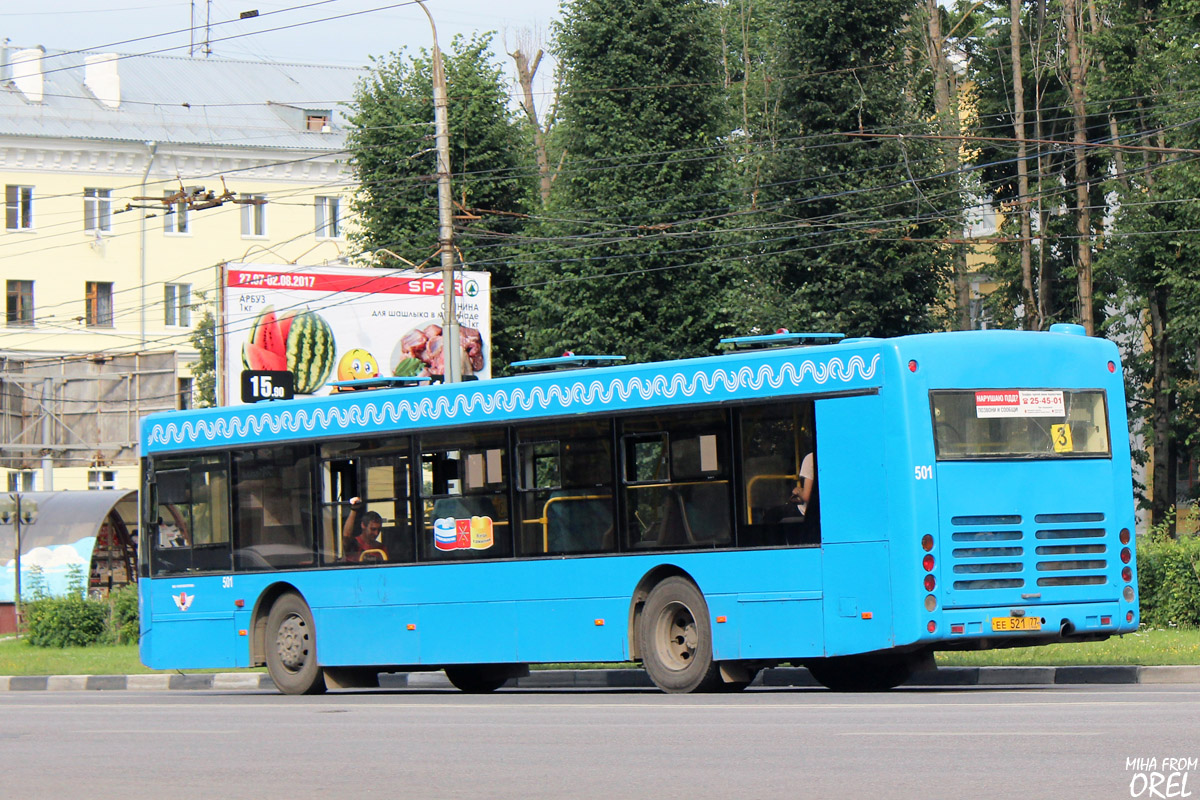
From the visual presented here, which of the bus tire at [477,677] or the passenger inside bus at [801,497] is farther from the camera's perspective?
the bus tire at [477,677]

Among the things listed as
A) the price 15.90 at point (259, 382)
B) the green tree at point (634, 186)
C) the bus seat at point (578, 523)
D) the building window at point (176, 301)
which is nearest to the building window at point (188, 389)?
the building window at point (176, 301)

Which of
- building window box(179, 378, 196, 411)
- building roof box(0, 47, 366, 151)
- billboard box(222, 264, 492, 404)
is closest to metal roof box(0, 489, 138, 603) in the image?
billboard box(222, 264, 492, 404)

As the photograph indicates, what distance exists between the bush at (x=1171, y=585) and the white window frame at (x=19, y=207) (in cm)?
5257

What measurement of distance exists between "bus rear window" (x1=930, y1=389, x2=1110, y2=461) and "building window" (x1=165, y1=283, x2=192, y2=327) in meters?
58.4

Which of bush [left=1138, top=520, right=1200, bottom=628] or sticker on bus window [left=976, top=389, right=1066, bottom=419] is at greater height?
sticker on bus window [left=976, top=389, right=1066, bottom=419]

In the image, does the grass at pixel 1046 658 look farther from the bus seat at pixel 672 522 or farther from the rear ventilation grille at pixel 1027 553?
the bus seat at pixel 672 522

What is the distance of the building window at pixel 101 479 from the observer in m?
69.1

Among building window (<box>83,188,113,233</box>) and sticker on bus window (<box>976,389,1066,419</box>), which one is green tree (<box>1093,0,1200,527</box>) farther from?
building window (<box>83,188,113,233</box>)

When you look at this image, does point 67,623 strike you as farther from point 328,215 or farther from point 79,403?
point 328,215

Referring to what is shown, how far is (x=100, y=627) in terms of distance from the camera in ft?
111

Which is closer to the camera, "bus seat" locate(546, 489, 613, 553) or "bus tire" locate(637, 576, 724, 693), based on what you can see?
"bus tire" locate(637, 576, 724, 693)

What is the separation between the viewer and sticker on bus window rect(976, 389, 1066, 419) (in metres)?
15.6

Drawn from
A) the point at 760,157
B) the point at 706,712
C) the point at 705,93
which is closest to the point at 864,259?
the point at 760,157

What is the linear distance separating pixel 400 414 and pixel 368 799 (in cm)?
1064
